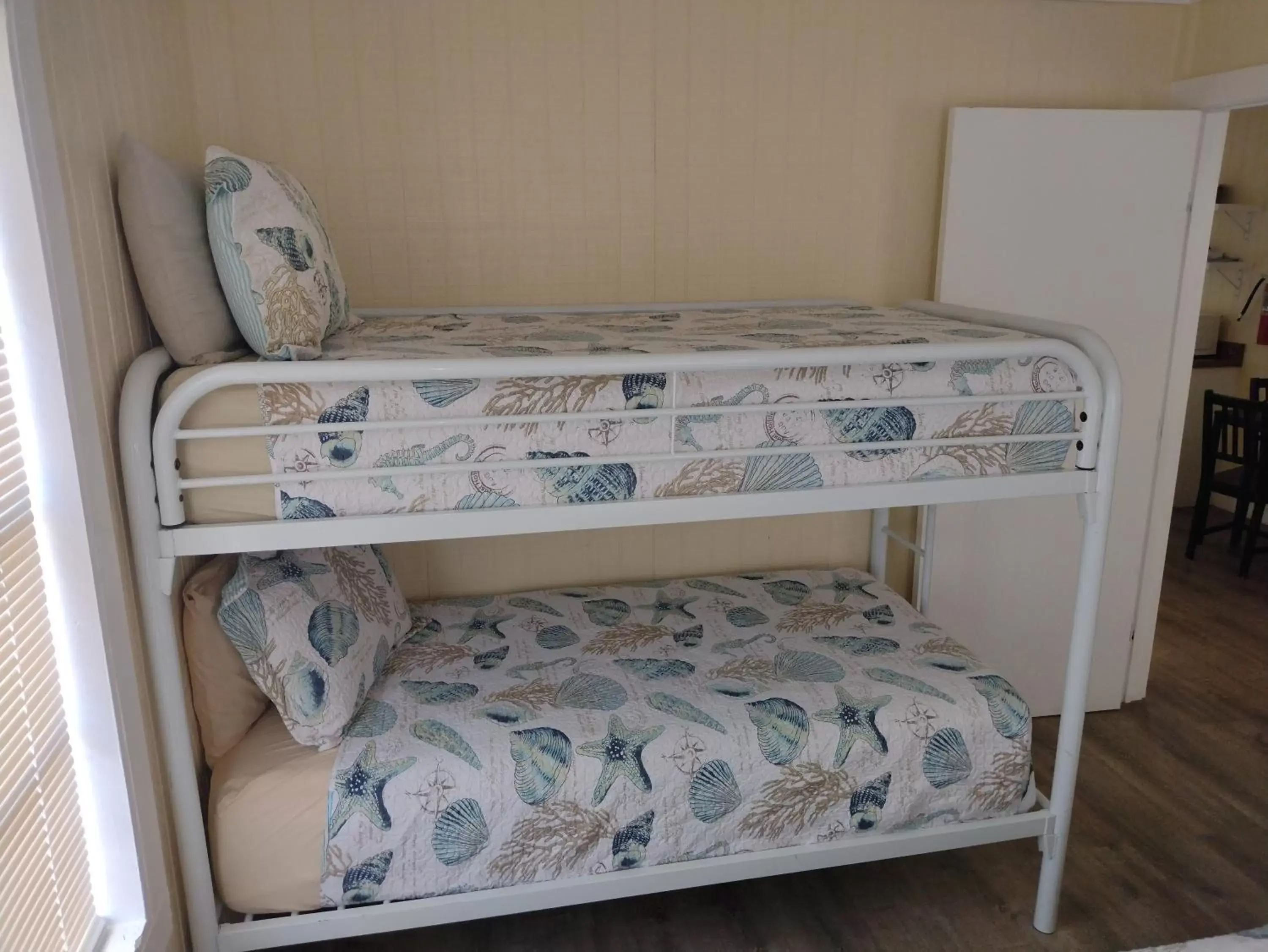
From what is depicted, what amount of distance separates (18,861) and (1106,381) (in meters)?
2.03

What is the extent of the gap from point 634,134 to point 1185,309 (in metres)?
1.76

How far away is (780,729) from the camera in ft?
6.49

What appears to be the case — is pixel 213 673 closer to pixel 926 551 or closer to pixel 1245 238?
pixel 926 551

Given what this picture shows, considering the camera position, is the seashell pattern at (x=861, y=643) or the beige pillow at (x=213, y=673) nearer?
the beige pillow at (x=213, y=673)

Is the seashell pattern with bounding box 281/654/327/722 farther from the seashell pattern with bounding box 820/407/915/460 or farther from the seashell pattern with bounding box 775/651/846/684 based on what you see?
the seashell pattern with bounding box 820/407/915/460

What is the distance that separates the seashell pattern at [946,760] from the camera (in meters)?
2.02

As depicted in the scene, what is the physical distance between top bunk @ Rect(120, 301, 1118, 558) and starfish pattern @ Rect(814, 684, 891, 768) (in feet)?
1.50

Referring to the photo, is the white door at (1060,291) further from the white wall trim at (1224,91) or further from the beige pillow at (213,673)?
the beige pillow at (213,673)

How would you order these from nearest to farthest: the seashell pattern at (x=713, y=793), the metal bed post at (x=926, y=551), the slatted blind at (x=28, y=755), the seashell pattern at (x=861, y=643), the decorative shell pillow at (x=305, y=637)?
1. the slatted blind at (x=28, y=755)
2. the decorative shell pillow at (x=305, y=637)
3. the seashell pattern at (x=713, y=793)
4. the seashell pattern at (x=861, y=643)
5. the metal bed post at (x=926, y=551)

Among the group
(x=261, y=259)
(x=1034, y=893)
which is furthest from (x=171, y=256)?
(x=1034, y=893)

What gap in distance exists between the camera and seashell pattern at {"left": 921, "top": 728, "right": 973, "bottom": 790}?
6.64 ft

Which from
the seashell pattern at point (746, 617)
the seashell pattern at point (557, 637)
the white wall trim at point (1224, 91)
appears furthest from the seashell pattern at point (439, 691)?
the white wall trim at point (1224, 91)

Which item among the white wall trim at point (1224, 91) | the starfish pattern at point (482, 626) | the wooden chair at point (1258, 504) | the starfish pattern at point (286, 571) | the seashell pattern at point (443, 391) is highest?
the white wall trim at point (1224, 91)

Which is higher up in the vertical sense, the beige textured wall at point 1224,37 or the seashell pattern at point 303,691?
the beige textured wall at point 1224,37
